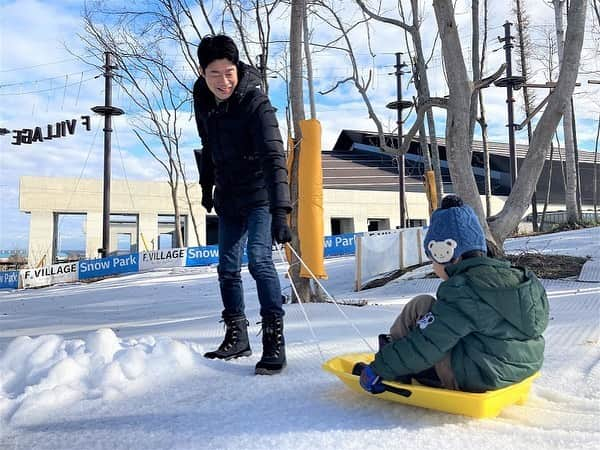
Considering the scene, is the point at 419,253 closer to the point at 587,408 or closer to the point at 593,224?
the point at 593,224

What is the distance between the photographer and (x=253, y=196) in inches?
94.0

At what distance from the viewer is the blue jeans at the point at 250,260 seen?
7.65 feet

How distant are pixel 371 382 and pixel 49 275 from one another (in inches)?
662

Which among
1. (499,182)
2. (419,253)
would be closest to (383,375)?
(419,253)

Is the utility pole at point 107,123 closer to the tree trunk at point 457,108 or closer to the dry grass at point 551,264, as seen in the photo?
the tree trunk at point 457,108

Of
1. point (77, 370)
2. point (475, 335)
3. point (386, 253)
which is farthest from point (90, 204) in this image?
point (475, 335)

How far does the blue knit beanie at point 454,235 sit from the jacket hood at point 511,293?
0.40 ft

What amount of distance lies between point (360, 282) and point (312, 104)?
3.00m

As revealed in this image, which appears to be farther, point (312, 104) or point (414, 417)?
point (312, 104)

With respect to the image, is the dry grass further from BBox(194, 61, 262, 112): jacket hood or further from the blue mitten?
the blue mitten

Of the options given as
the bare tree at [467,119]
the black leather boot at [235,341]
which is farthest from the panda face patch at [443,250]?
the bare tree at [467,119]

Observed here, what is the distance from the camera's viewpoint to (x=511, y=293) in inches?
59.4

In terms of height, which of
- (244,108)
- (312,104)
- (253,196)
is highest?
(312,104)

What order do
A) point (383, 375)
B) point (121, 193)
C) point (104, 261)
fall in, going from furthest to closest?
1. point (121, 193)
2. point (104, 261)
3. point (383, 375)
